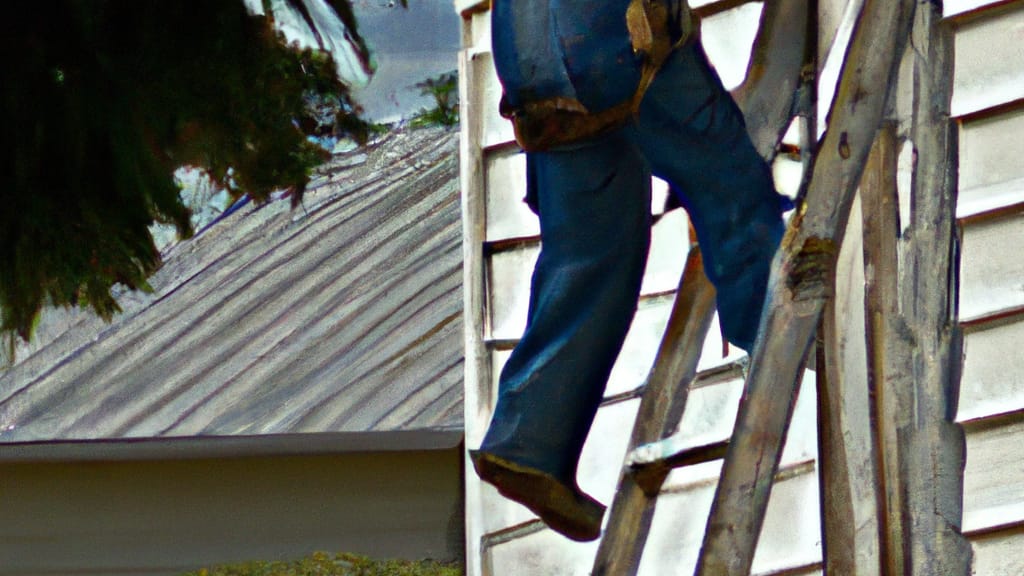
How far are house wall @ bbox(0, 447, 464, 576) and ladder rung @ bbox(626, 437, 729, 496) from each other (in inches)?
90.2

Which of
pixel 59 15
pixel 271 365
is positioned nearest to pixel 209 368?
pixel 271 365

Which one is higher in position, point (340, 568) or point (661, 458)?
point (340, 568)

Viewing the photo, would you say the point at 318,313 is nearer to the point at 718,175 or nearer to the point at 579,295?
the point at 579,295

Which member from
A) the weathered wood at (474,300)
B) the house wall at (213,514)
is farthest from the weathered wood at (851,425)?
the house wall at (213,514)

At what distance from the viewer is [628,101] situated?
2.37m

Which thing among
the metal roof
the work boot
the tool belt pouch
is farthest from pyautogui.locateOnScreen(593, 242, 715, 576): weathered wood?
the metal roof

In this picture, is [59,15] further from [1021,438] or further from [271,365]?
[1021,438]

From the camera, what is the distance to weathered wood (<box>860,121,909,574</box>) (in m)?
2.17

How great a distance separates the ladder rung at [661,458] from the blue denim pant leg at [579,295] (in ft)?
0.43

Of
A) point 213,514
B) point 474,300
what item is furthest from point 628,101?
point 213,514

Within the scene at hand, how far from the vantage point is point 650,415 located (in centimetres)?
246

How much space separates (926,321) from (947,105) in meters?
0.37

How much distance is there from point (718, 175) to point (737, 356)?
0.56 m

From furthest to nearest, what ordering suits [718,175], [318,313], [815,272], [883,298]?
[318,313] → [718,175] → [883,298] → [815,272]
